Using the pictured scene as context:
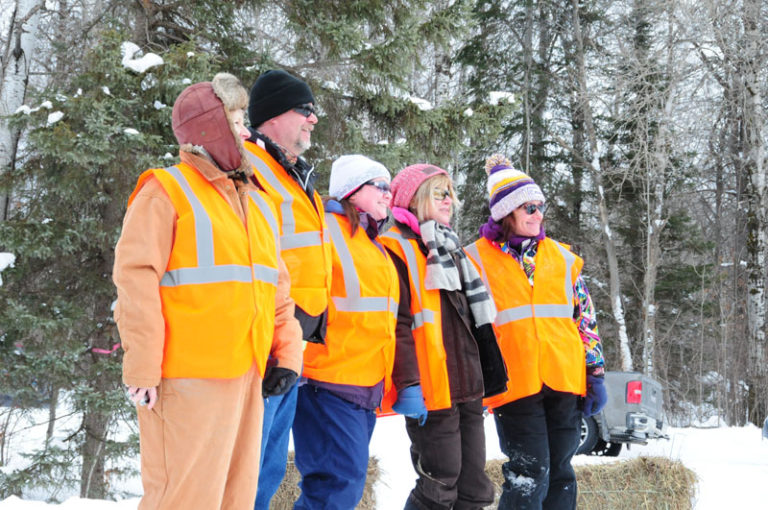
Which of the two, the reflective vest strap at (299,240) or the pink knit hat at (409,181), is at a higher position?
the pink knit hat at (409,181)

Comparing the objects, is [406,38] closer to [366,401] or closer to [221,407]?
[366,401]

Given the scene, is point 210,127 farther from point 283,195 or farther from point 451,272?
point 451,272

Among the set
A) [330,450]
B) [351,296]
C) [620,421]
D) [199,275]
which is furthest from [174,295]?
[620,421]

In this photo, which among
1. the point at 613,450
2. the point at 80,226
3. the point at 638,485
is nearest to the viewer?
the point at 638,485

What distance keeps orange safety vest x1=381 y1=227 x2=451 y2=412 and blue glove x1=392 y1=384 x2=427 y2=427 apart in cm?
12

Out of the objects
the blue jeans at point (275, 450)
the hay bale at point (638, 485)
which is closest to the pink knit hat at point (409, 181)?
the blue jeans at point (275, 450)

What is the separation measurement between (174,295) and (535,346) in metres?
2.13

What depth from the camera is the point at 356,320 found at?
9.49 ft

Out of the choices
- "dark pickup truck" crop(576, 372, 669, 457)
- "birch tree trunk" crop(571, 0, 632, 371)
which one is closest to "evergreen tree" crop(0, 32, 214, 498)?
"dark pickup truck" crop(576, 372, 669, 457)

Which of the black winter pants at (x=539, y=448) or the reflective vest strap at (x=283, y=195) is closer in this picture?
the reflective vest strap at (x=283, y=195)

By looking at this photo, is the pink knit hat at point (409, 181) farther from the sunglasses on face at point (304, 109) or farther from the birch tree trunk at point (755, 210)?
the birch tree trunk at point (755, 210)

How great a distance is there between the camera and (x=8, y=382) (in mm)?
6141

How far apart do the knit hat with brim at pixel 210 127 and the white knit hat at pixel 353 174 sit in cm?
85

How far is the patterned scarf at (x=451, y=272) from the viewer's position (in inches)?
127
